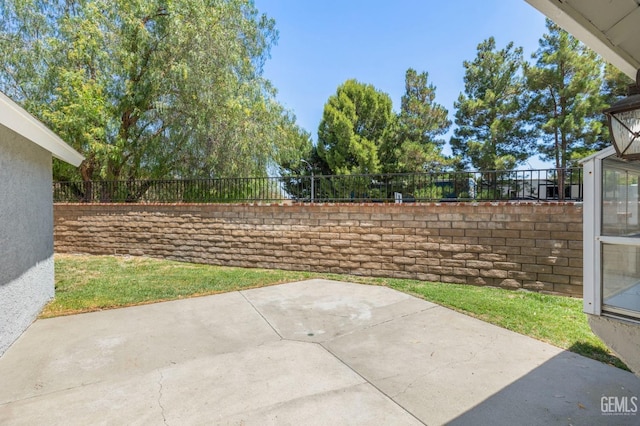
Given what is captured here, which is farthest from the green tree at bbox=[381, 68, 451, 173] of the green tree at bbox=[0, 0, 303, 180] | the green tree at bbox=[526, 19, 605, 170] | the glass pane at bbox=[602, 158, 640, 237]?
the glass pane at bbox=[602, 158, 640, 237]

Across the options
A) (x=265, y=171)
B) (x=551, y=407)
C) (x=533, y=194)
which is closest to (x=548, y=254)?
(x=533, y=194)

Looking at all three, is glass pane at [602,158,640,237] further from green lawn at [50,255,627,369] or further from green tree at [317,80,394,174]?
green tree at [317,80,394,174]

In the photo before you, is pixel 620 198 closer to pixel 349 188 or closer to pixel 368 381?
pixel 368 381

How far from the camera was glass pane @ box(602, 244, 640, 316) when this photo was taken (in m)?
2.31

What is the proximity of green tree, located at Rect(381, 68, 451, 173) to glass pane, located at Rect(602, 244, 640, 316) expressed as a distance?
1787 centimetres

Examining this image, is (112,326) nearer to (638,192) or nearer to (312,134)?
(638,192)

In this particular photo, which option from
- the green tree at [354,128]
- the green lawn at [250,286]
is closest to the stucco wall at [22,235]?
the green lawn at [250,286]

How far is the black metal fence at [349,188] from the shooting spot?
5992mm

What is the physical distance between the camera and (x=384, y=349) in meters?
3.29

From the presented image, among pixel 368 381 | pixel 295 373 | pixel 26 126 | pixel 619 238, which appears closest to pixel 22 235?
pixel 26 126

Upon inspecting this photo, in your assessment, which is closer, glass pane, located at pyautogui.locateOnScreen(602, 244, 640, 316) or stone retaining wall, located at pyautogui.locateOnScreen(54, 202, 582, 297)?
glass pane, located at pyautogui.locateOnScreen(602, 244, 640, 316)

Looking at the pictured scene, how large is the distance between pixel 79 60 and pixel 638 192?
1157cm

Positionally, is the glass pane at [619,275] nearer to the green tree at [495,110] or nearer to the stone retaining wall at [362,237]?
the stone retaining wall at [362,237]

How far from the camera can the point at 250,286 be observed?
19.0 feet
